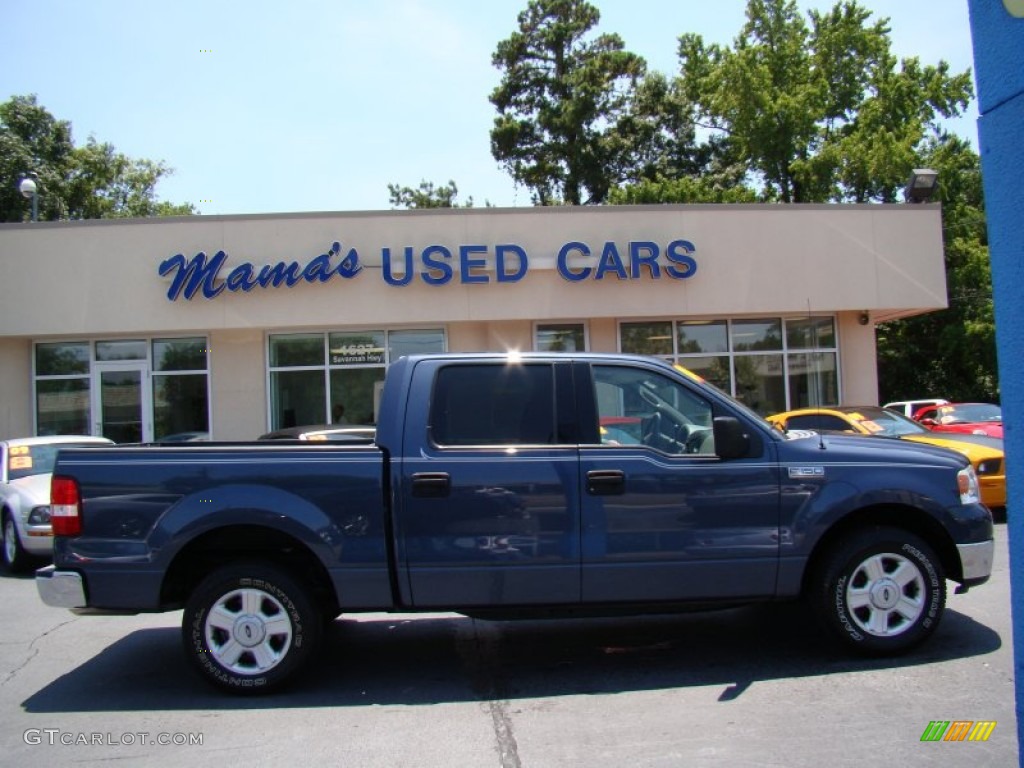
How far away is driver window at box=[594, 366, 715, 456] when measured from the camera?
522 centimetres

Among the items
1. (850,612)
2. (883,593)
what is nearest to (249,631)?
(850,612)

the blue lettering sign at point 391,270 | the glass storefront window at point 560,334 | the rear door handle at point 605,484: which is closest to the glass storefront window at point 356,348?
the blue lettering sign at point 391,270

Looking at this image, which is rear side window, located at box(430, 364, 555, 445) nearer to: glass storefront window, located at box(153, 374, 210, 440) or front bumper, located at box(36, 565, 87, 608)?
front bumper, located at box(36, 565, 87, 608)

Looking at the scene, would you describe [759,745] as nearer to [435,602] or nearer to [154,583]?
[435,602]

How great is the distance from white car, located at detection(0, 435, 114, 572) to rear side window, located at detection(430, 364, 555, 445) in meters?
5.09

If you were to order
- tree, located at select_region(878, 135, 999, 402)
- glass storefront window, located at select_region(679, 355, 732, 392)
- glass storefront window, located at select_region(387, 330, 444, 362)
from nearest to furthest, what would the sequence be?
glass storefront window, located at select_region(387, 330, 444, 362)
glass storefront window, located at select_region(679, 355, 732, 392)
tree, located at select_region(878, 135, 999, 402)

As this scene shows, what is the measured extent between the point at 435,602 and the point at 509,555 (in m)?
0.52

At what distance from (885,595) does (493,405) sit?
2.69 m

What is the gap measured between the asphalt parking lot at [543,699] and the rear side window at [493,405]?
152 cm

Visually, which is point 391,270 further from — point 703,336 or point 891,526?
point 891,526

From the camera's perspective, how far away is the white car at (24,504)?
912cm

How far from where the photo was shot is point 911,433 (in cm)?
1093

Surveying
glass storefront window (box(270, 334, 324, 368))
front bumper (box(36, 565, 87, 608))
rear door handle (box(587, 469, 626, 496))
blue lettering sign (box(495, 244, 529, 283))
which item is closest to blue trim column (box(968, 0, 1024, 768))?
rear door handle (box(587, 469, 626, 496))

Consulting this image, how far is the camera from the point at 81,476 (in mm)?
4977
